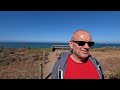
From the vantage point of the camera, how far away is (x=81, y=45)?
2.14 metres

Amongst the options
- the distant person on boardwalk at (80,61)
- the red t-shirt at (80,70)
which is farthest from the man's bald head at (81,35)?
the red t-shirt at (80,70)

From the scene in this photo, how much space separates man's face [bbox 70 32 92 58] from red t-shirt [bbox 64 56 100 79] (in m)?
0.09

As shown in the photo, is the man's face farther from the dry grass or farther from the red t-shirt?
the dry grass

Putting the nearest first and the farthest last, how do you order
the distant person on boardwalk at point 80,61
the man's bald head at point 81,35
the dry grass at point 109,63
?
the distant person on boardwalk at point 80,61 → the man's bald head at point 81,35 → the dry grass at point 109,63

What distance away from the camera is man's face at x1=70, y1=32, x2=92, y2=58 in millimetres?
2111

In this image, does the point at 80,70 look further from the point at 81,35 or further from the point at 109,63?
the point at 109,63

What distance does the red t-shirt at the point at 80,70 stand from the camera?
6.70 feet

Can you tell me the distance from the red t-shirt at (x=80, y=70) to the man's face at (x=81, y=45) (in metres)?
0.09

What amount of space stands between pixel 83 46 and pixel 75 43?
0.12 metres

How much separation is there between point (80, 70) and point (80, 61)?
0.34 ft

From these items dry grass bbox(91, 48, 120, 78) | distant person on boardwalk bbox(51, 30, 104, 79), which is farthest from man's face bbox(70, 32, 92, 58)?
dry grass bbox(91, 48, 120, 78)

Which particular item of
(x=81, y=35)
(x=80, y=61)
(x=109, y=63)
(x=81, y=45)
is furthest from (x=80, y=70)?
(x=109, y=63)

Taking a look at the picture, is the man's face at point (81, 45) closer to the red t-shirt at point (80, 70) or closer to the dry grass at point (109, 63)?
the red t-shirt at point (80, 70)

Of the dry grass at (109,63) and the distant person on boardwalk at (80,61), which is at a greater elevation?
the distant person on boardwalk at (80,61)
